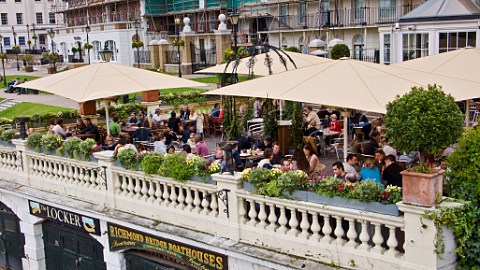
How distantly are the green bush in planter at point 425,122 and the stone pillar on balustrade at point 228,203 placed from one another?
117 inches

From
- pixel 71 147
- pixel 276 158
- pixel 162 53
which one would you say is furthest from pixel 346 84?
pixel 162 53

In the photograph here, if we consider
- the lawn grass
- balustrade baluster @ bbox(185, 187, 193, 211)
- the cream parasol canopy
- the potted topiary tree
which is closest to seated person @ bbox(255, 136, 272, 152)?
the cream parasol canopy

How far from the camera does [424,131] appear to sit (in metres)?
8.28

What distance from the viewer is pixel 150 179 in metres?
12.0

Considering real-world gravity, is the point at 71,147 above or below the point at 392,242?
above

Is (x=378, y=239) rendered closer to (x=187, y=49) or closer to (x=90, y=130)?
(x=90, y=130)

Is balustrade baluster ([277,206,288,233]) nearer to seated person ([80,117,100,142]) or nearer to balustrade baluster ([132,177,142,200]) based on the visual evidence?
balustrade baluster ([132,177,142,200])

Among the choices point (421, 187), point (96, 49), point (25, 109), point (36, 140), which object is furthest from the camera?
point (96, 49)

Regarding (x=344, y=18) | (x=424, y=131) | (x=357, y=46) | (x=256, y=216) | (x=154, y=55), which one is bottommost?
(x=256, y=216)

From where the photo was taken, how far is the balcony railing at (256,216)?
845 cm

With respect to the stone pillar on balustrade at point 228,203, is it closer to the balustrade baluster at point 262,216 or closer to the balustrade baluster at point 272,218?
the balustrade baluster at point 262,216

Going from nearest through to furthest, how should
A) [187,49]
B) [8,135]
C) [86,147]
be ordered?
1. [86,147]
2. [8,135]
3. [187,49]

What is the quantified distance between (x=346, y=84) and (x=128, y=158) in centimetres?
450

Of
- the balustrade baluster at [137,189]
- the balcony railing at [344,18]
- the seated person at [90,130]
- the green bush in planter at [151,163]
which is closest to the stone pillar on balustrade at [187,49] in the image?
the balcony railing at [344,18]
